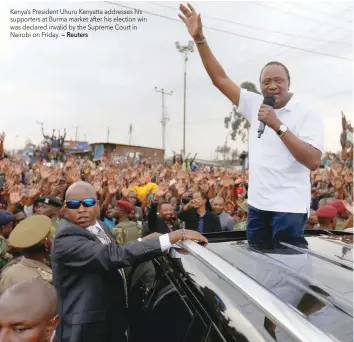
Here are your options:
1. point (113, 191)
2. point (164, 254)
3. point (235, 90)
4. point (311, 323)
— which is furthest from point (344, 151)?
point (311, 323)

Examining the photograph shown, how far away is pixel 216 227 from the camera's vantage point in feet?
15.9

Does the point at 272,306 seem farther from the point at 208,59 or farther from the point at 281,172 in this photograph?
the point at 208,59

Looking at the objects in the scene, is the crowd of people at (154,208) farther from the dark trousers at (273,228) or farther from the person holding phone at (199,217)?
the dark trousers at (273,228)

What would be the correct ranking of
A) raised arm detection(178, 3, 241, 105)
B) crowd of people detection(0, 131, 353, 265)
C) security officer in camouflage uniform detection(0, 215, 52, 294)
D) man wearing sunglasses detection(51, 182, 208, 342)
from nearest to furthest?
man wearing sunglasses detection(51, 182, 208, 342) < raised arm detection(178, 3, 241, 105) < security officer in camouflage uniform detection(0, 215, 52, 294) < crowd of people detection(0, 131, 353, 265)

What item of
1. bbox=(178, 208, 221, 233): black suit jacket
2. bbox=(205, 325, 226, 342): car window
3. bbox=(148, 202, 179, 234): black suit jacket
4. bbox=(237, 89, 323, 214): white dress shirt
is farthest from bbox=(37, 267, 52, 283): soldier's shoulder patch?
bbox=(178, 208, 221, 233): black suit jacket

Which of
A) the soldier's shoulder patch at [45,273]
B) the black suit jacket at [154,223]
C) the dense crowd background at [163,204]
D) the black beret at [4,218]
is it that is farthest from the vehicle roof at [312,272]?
the black beret at [4,218]

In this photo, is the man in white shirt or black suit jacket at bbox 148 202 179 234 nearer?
the man in white shirt

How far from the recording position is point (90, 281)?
198 cm

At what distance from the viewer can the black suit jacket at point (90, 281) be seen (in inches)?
74.4

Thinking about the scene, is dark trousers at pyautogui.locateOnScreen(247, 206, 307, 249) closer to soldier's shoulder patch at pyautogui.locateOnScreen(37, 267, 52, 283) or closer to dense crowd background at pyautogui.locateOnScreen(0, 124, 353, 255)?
soldier's shoulder patch at pyautogui.locateOnScreen(37, 267, 52, 283)

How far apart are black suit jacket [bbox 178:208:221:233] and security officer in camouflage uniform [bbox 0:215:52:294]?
7.69 feet

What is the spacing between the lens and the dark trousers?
1962mm

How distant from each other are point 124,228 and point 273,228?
116 inches

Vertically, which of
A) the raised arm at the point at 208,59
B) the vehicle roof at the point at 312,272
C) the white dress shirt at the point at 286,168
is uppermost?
the raised arm at the point at 208,59
